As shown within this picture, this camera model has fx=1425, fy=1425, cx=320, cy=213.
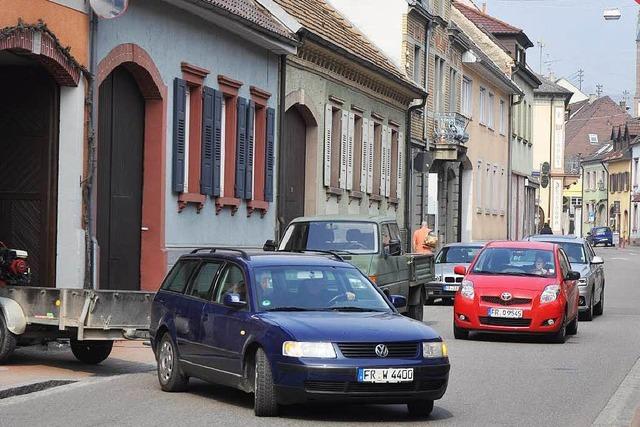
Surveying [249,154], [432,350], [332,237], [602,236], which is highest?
[249,154]

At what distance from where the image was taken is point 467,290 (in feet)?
69.4

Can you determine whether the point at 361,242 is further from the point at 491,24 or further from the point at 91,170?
the point at 491,24

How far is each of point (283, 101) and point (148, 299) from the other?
50.4 ft

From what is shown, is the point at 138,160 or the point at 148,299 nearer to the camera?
the point at 148,299

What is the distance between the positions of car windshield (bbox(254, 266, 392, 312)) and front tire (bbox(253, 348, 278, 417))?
749 mm

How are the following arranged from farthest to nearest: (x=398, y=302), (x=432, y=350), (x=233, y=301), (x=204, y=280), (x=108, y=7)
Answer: (x=108, y=7) < (x=398, y=302) < (x=204, y=280) < (x=233, y=301) < (x=432, y=350)

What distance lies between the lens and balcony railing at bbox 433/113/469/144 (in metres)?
47.6

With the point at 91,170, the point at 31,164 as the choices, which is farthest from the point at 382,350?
the point at 31,164

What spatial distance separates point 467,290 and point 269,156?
926cm

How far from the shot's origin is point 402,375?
11.5 meters

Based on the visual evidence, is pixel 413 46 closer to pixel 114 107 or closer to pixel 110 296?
pixel 114 107

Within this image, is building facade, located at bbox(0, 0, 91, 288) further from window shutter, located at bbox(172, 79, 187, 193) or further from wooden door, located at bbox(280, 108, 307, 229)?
wooden door, located at bbox(280, 108, 307, 229)

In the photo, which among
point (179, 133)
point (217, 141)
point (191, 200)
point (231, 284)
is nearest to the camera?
point (231, 284)

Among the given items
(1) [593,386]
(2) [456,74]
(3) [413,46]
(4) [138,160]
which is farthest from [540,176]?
(1) [593,386]
